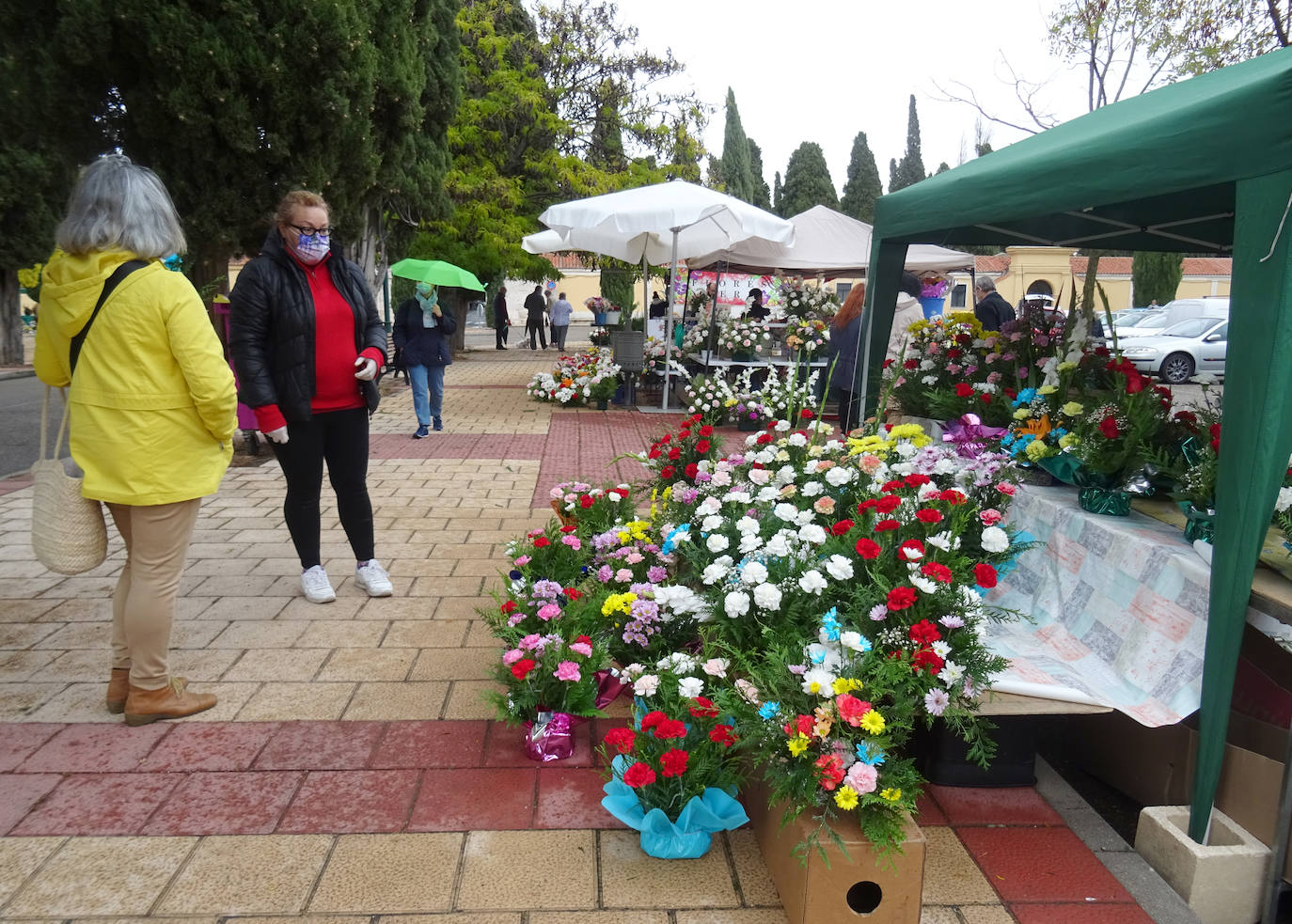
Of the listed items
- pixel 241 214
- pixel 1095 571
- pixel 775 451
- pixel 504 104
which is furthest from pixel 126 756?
pixel 504 104

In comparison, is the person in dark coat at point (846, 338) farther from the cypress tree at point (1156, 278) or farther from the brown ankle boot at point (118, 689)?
the cypress tree at point (1156, 278)

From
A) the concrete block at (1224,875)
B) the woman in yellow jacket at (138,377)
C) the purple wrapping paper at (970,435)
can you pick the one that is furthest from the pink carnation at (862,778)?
the woman in yellow jacket at (138,377)

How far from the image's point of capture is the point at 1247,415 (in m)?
2.06

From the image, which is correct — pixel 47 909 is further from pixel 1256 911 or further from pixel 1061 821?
pixel 1256 911

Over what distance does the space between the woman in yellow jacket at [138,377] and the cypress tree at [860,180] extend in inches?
2135

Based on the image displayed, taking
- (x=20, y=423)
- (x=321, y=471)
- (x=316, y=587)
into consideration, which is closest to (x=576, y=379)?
(x=20, y=423)

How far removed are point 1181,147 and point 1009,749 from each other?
72.0 inches

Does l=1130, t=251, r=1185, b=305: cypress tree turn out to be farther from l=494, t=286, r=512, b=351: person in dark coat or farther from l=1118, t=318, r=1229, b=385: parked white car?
l=494, t=286, r=512, b=351: person in dark coat

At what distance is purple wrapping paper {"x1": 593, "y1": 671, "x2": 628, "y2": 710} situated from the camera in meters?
3.06

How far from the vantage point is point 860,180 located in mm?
54969

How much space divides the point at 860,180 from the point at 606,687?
186 feet

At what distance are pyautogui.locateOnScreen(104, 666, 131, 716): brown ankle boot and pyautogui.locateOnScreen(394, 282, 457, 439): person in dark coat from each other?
6112 millimetres

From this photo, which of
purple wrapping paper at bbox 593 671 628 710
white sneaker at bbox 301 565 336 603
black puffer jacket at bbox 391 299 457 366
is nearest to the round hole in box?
purple wrapping paper at bbox 593 671 628 710

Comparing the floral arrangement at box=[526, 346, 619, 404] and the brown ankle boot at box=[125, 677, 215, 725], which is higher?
the floral arrangement at box=[526, 346, 619, 404]
